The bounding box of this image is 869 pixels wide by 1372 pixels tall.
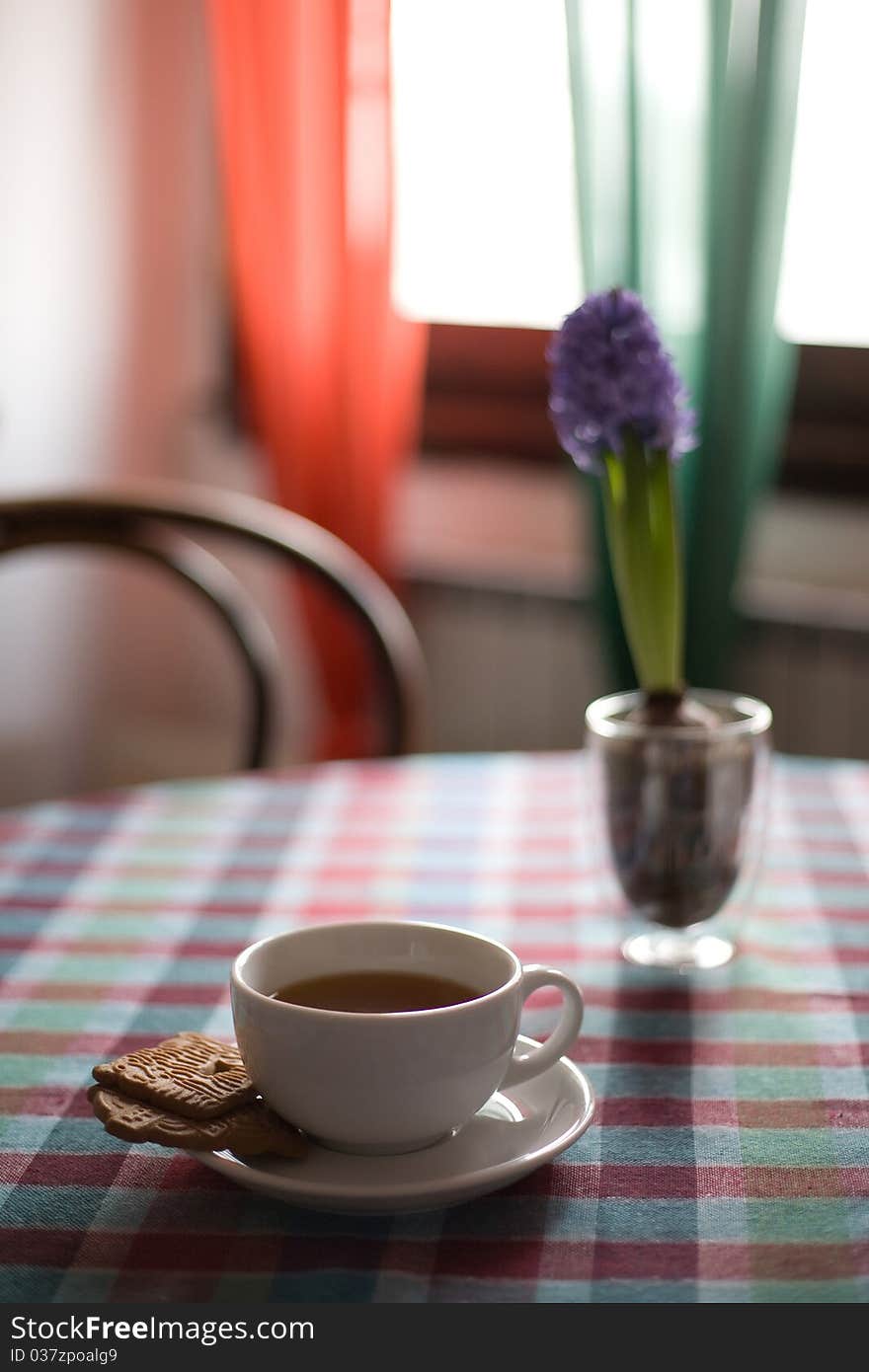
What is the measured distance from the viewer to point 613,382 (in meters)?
0.75

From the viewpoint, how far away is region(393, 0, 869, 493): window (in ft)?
6.80

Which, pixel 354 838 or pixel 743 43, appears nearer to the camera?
pixel 354 838

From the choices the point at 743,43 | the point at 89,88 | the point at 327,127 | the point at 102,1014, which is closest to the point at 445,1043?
the point at 102,1014

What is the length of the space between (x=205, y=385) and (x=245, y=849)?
1821 mm

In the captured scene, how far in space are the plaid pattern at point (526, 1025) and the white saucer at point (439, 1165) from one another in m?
0.01

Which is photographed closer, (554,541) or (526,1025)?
(526,1025)

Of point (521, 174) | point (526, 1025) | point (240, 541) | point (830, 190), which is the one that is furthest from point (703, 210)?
point (526, 1025)

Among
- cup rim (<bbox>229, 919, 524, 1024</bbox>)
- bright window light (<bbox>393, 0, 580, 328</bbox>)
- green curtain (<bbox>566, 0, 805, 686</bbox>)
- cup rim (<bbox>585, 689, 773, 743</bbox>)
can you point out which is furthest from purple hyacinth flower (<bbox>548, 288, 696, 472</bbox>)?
bright window light (<bbox>393, 0, 580, 328</bbox>)

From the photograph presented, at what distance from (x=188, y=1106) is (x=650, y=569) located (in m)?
0.39

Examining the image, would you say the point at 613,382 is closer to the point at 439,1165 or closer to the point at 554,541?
the point at 439,1165

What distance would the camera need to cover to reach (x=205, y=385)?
2693 millimetres

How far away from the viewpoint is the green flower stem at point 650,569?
81cm

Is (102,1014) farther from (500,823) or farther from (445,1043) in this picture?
Result: (500,823)

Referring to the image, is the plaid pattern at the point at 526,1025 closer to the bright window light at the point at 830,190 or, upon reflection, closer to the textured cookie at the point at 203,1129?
the textured cookie at the point at 203,1129
